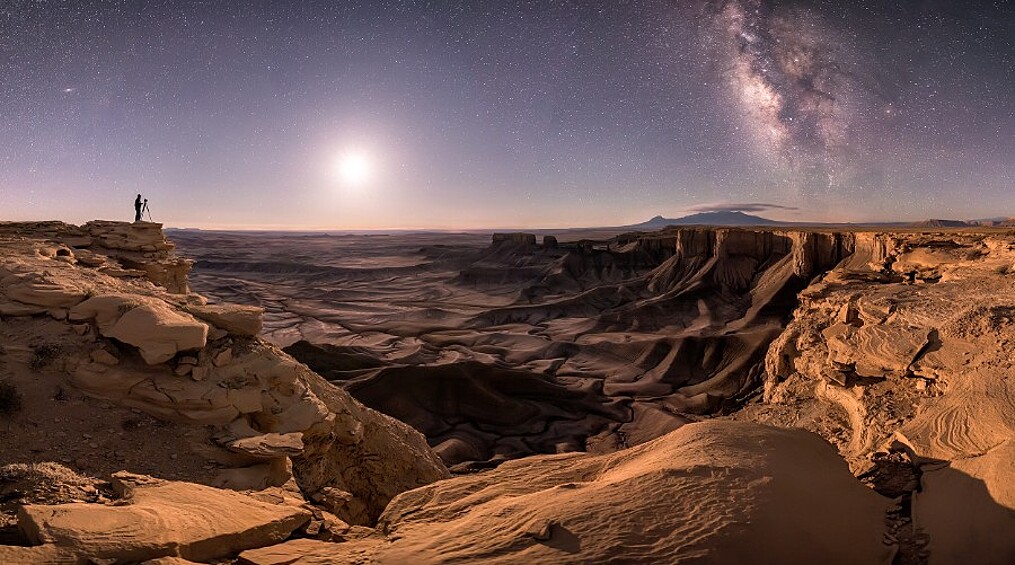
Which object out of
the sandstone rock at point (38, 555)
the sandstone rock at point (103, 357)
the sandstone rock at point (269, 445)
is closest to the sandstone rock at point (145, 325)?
the sandstone rock at point (103, 357)

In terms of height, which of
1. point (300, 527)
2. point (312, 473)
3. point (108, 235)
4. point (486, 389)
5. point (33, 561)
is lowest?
point (486, 389)

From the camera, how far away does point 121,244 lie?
39.4 ft

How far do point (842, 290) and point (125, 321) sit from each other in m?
16.1

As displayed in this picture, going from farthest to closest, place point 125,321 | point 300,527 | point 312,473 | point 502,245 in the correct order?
1. point 502,245
2. point 312,473
3. point 125,321
4. point 300,527

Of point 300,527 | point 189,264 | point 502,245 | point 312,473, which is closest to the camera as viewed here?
point 300,527

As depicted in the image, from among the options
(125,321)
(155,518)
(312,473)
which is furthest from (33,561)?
(312,473)

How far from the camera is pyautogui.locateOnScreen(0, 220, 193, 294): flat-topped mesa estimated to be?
1103 cm

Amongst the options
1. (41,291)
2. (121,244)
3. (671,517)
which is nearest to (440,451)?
(121,244)

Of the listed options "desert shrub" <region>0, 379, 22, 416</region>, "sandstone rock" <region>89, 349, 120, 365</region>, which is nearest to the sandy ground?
"sandstone rock" <region>89, 349, 120, 365</region>

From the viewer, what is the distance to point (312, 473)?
745cm

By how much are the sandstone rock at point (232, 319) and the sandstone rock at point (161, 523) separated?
9.15 ft

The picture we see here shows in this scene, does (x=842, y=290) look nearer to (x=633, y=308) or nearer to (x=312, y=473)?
(x=312, y=473)

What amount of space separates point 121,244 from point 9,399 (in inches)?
314

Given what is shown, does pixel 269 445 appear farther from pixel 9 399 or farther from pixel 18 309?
pixel 18 309
